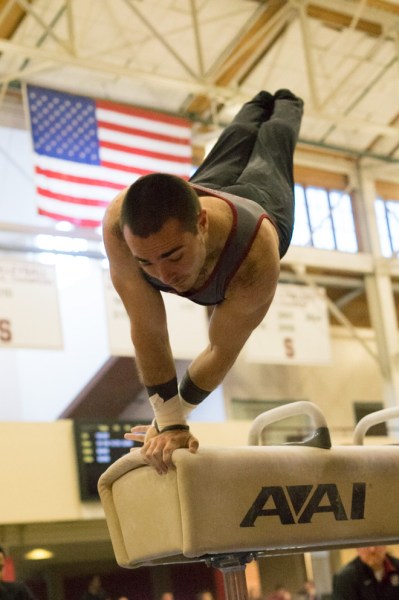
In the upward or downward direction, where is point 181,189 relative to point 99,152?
downward

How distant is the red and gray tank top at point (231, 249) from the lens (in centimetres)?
306

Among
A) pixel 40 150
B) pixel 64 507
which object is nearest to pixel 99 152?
pixel 40 150

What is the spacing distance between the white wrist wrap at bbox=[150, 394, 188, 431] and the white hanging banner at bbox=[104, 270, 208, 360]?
821 centimetres

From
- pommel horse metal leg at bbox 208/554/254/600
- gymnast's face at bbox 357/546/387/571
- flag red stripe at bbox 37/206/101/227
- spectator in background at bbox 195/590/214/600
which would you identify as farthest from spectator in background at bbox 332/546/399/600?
spectator in background at bbox 195/590/214/600

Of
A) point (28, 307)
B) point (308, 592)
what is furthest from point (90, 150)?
point (308, 592)

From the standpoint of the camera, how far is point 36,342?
431 inches

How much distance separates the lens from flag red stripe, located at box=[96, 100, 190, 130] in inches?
488

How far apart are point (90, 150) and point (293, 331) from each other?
353 centimetres

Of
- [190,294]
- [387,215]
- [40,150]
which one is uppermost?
[387,215]

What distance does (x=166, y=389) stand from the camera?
10.6 feet

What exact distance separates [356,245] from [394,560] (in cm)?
1014

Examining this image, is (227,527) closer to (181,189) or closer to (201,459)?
(201,459)

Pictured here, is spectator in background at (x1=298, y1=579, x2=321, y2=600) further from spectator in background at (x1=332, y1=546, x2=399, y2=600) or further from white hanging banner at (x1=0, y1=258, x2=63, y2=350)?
spectator in background at (x1=332, y1=546, x2=399, y2=600)

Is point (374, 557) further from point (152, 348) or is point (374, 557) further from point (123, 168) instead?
point (123, 168)
